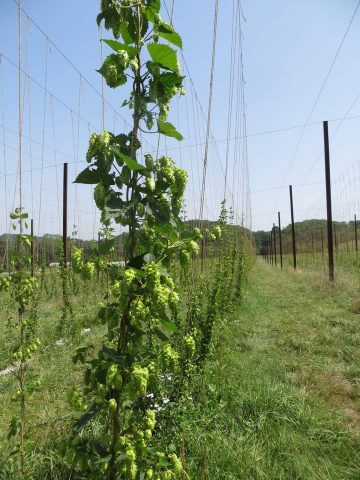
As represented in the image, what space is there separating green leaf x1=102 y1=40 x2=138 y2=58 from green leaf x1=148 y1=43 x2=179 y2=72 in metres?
0.10

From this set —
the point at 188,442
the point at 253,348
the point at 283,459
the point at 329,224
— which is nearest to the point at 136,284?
the point at 188,442

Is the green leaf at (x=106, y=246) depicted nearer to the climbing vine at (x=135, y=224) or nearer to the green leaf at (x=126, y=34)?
the climbing vine at (x=135, y=224)

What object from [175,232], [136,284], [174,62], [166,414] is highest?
[174,62]

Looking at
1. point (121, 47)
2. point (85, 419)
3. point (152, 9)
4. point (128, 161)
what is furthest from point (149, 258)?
point (152, 9)

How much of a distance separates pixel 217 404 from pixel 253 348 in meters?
1.98

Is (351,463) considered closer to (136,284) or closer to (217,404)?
(217,404)

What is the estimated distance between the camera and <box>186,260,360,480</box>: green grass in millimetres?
2264

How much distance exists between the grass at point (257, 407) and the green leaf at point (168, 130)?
1.50 meters

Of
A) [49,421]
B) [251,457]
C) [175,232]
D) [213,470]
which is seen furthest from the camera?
[49,421]

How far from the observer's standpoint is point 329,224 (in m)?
10.8

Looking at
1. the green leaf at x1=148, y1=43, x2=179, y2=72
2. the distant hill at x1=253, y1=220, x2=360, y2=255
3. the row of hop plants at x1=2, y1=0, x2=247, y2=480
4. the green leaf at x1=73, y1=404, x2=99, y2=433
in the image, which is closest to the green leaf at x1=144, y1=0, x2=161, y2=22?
the row of hop plants at x1=2, y1=0, x2=247, y2=480

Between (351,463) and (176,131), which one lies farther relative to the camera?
(351,463)

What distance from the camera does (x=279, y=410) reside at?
296cm

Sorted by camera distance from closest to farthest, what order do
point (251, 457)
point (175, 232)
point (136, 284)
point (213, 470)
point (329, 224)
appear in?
point (136, 284)
point (175, 232)
point (213, 470)
point (251, 457)
point (329, 224)
